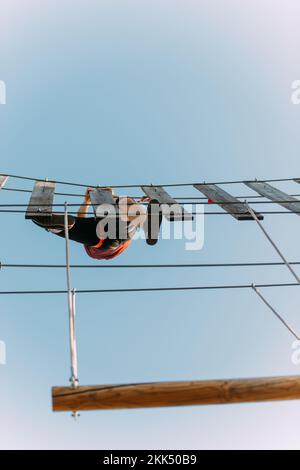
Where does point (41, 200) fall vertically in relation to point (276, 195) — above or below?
below

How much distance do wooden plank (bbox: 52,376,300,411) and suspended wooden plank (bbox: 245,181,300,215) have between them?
11.4ft

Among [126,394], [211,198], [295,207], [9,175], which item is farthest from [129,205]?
[126,394]

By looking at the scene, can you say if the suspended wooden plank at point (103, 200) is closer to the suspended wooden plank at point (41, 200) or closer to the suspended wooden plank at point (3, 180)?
the suspended wooden plank at point (41, 200)

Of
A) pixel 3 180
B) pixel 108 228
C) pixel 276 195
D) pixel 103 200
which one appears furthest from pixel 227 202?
pixel 3 180

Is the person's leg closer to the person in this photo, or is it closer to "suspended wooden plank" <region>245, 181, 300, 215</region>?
the person

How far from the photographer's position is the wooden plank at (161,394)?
3.05 metres

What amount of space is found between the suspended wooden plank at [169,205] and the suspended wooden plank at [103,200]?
0.57 m

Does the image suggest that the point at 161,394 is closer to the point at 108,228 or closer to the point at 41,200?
the point at 41,200

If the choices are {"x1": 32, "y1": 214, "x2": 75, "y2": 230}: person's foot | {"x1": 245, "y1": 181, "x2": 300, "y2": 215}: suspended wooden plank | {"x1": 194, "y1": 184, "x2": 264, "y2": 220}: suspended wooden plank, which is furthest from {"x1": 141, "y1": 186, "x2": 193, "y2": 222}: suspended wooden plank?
{"x1": 245, "y1": 181, "x2": 300, "y2": 215}: suspended wooden plank

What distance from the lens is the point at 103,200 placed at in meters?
5.95

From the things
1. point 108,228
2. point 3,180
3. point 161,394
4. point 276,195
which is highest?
point 3,180

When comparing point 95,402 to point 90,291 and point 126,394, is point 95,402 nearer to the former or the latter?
point 126,394

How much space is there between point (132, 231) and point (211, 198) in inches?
53.3

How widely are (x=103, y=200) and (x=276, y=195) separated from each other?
8.06 feet
